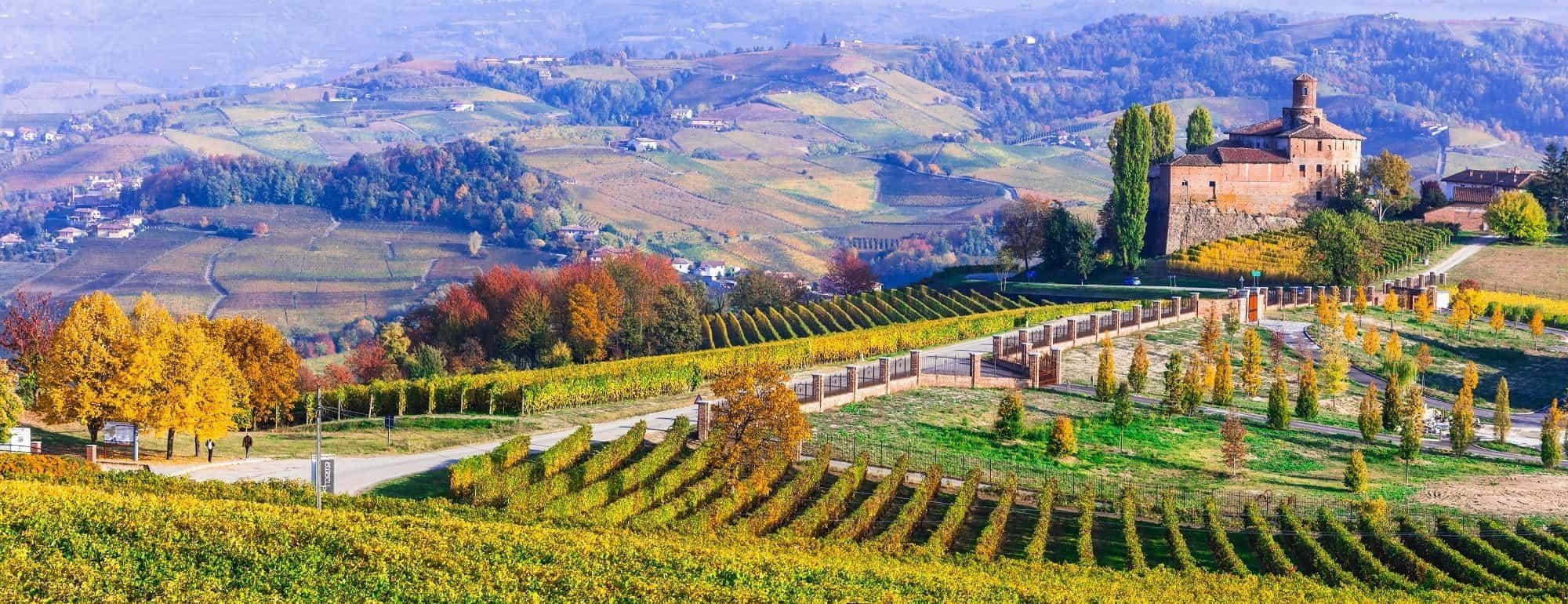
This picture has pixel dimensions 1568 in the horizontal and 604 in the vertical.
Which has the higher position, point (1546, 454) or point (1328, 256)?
point (1328, 256)

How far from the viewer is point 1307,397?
186ft

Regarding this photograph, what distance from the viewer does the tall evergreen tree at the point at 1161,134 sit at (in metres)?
99.8

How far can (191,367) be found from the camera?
42.8m

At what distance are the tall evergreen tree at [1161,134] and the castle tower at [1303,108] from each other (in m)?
7.00

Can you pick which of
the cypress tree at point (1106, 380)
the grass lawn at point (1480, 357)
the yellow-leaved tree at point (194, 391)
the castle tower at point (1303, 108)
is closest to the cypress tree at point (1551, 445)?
the grass lawn at point (1480, 357)

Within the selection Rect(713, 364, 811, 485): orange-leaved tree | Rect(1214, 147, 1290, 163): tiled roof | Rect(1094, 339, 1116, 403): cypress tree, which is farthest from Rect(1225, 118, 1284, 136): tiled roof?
Rect(713, 364, 811, 485): orange-leaved tree

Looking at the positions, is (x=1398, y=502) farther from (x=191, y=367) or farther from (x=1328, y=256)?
(x=1328, y=256)

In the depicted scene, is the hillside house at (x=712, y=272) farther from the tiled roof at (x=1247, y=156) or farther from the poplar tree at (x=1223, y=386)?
the poplar tree at (x=1223, y=386)

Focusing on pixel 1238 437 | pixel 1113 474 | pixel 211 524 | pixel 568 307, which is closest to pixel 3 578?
pixel 211 524

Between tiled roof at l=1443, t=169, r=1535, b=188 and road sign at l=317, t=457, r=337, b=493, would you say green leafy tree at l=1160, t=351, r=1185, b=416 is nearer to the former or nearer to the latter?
road sign at l=317, t=457, r=337, b=493

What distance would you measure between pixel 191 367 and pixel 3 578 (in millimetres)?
16715

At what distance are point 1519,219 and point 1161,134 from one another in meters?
19.8

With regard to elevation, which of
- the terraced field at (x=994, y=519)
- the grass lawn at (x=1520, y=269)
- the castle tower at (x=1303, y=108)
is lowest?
the terraced field at (x=994, y=519)

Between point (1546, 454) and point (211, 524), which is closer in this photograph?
point (211, 524)
